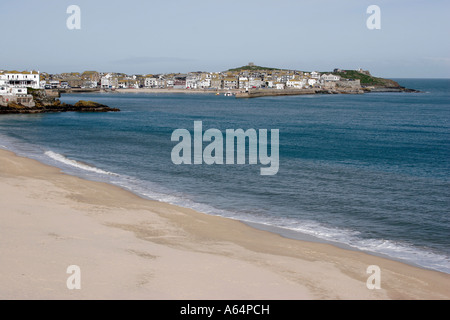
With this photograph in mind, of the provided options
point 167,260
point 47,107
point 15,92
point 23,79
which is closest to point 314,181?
point 167,260

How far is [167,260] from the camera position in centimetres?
1192

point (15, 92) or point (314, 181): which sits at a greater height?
point (15, 92)

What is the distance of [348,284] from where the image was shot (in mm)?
11102

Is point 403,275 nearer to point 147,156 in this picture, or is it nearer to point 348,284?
point 348,284

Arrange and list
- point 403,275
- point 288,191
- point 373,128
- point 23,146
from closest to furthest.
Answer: point 403,275, point 288,191, point 23,146, point 373,128

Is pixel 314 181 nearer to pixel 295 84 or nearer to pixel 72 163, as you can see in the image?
pixel 72 163

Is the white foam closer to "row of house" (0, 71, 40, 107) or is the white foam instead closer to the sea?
the sea

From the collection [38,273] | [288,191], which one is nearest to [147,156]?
[288,191]

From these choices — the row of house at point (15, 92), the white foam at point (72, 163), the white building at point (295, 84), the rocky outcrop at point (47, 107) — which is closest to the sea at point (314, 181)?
the white foam at point (72, 163)

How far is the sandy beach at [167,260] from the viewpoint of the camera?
1013 centimetres

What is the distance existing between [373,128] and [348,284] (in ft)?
142

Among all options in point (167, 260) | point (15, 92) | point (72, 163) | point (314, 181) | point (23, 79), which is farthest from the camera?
point (23, 79)

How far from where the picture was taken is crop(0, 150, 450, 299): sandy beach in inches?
399
